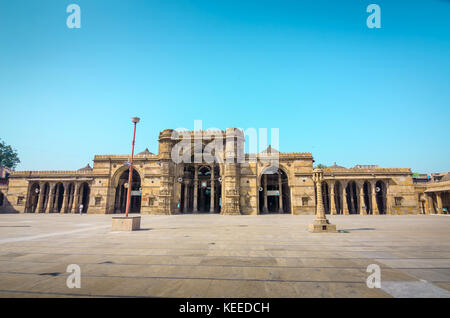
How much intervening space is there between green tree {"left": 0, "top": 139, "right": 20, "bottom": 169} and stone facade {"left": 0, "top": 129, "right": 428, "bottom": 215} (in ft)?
89.4

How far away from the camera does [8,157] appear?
57906mm

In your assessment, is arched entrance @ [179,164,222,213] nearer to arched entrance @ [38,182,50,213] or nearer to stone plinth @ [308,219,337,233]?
arched entrance @ [38,182,50,213]

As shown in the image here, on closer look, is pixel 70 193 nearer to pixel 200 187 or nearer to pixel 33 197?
pixel 33 197

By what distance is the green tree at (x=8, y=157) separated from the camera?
56.9 m

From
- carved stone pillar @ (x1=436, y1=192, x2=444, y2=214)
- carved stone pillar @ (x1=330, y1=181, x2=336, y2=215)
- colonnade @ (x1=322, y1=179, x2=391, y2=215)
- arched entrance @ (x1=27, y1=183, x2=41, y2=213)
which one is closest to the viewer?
carved stone pillar @ (x1=330, y1=181, x2=336, y2=215)

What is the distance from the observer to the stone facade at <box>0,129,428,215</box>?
109ft

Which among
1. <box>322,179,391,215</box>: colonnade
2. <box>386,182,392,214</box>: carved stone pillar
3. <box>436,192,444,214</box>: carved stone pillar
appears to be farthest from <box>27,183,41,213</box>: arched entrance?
<box>436,192,444,214</box>: carved stone pillar

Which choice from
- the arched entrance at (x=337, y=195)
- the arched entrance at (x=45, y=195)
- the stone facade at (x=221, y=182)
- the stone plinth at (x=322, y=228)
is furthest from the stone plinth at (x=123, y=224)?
the arched entrance at (x=337, y=195)

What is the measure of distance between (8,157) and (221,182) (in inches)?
2436

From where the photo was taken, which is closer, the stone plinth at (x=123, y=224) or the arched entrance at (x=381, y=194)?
the stone plinth at (x=123, y=224)

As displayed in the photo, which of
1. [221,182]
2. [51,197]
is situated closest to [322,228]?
[221,182]

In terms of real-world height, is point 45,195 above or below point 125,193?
below

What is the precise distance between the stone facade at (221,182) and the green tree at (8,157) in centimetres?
2725

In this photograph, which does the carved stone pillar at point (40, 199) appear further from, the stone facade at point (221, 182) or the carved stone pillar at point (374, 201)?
the carved stone pillar at point (374, 201)
